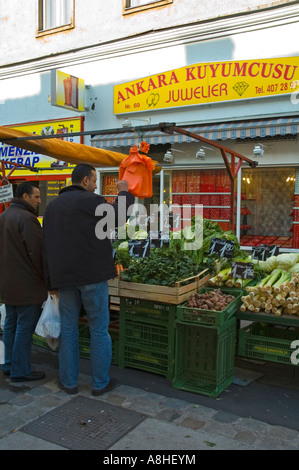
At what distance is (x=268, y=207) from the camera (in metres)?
9.28

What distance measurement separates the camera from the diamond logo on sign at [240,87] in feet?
29.1

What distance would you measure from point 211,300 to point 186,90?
661 cm

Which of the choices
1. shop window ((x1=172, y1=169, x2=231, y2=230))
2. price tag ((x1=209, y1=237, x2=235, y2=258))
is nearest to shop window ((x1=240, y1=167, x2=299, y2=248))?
shop window ((x1=172, y1=169, x2=231, y2=230))

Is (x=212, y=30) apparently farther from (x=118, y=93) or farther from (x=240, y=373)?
(x=240, y=373)

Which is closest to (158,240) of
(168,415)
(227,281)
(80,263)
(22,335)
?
(227,281)

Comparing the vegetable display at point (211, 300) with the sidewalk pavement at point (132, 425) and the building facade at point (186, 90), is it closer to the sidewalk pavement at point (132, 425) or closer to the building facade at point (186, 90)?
the sidewalk pavement at point (132, 425)

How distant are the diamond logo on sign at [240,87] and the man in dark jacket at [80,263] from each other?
587 centimetres

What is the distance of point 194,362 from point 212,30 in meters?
7.62

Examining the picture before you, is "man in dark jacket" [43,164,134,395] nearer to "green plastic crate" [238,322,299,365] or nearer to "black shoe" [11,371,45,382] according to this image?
"black shoe" [11,371,45,382]

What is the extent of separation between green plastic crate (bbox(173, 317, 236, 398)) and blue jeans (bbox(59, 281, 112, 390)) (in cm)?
73

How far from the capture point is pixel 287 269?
16.8 feet

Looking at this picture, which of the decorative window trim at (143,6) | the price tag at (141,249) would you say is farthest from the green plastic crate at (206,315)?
the decorative window trim at (143,6)

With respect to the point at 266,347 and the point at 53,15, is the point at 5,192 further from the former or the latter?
the point at 53,15
